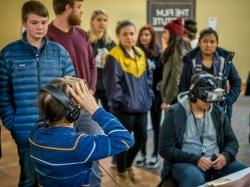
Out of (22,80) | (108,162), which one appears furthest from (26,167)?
(108,162)

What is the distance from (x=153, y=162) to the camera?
3.78 m

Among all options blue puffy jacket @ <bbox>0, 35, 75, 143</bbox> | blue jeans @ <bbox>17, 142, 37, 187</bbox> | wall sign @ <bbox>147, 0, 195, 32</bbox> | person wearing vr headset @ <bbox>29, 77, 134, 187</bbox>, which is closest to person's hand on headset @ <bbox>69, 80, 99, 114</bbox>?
person wearing vr headset @ <bbox>29, 77, 134, 187</bbox>

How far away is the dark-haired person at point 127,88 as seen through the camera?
3299mm

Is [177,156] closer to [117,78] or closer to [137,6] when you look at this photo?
[117,78]

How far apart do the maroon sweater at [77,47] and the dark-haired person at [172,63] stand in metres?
1.02

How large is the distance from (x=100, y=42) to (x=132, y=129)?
1.11 meters

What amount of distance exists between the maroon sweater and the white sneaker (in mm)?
1242

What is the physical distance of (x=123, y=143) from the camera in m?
1.58

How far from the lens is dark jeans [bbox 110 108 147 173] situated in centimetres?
335

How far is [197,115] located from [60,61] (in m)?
0.89

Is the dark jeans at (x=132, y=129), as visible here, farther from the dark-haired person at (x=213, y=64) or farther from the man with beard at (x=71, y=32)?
the man with beard at (x=71, y=32)

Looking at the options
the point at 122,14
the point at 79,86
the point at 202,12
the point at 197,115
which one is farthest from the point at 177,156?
the point at 202,12

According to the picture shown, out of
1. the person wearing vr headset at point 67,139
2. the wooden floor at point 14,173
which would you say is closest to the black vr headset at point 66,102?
the person wearing vr headset at point 67,139

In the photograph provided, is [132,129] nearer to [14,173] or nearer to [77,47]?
[77,47]
